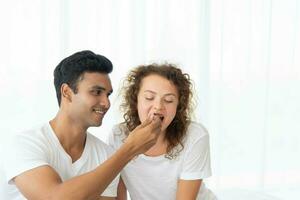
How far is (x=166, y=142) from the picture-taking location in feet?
4.84

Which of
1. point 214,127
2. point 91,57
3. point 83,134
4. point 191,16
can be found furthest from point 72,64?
point 214,127

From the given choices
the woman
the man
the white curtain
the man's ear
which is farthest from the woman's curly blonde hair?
the white curtain

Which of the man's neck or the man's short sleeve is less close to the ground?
the man's neck

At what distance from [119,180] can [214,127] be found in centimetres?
107

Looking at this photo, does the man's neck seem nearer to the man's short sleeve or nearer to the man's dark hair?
the man's dark hair

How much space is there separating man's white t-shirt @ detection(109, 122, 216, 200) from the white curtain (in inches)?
22.6

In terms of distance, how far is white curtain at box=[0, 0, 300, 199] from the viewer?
1890 mm

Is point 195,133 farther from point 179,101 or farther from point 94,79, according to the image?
point 94,79

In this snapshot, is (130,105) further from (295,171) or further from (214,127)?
(295,171)

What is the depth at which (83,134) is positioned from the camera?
133 cm

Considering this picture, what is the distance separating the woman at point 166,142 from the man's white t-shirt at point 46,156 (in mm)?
106

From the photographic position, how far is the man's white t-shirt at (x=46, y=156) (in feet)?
3.70

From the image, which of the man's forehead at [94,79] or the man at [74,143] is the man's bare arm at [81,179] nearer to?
the man at [74,143]

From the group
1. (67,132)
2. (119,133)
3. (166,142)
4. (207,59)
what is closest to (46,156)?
(67,132)
